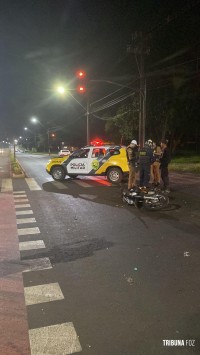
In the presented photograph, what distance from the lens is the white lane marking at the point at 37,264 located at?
19.7ft

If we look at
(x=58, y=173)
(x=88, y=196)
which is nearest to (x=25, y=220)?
(x=88, y=196)

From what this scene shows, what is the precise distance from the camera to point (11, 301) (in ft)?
15.6

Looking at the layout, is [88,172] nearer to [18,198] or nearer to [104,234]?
[18,198]

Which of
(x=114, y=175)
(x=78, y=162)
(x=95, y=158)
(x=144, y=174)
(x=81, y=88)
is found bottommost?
(x=114, y=175)

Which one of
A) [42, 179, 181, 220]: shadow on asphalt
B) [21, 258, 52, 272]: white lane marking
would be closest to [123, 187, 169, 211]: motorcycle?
[42, 179, 181, 220]: shadow on asphalt

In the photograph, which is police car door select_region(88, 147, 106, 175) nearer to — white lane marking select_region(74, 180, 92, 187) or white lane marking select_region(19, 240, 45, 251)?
white lane marking select_region(74, 180, 92, 187)

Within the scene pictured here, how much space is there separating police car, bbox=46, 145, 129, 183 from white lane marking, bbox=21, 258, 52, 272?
36.5 feet

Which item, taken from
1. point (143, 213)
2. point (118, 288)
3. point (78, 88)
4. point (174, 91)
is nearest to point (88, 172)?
point (78, 88)

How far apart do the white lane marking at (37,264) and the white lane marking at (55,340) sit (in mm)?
1952

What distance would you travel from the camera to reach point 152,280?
17.6ft

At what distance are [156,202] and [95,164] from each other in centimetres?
738

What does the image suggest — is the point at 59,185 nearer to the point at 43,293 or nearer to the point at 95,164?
the point at 95,164

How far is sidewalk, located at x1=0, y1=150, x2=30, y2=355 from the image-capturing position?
12.4 feet

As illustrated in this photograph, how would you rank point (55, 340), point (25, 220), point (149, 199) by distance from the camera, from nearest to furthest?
point (55, 340), point (25, 220), point (149, 199)
